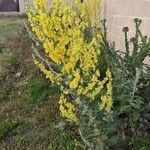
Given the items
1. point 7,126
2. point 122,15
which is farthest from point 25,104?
point 122,15

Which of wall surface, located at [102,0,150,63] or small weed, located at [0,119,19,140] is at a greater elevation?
wall surface, located at [102,0,150,63]

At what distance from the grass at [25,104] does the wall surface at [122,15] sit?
4.99 feet

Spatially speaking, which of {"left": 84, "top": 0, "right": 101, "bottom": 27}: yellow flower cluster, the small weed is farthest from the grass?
{"left": 84, "top": 0, "right": 101, "bottom": 27}: yellow flower cluster

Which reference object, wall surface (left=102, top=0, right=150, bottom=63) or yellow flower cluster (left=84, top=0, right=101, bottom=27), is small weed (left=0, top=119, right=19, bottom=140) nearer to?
wall surface (left=102, top=0, right=150, bottom=63)

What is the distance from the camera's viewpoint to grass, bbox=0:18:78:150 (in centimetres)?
763

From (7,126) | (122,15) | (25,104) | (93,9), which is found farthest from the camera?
(93,9)

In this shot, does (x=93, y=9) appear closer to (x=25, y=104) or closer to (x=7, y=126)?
(x=25, y=104)

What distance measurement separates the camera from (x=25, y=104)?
898 cm

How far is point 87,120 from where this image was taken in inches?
261

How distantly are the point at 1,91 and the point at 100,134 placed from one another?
3677mm

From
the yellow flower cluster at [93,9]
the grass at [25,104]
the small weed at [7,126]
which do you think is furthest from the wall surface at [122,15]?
the small weed at [7,126]

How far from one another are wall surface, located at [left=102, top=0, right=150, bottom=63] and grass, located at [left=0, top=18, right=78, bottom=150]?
152cm

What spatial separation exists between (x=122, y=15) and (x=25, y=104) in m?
2.26

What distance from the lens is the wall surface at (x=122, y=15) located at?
26.7 ft
